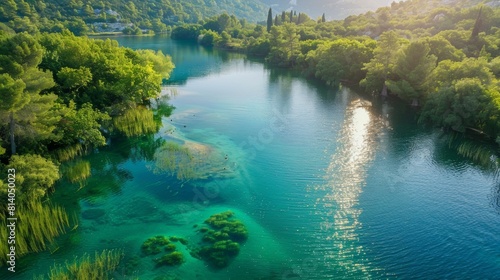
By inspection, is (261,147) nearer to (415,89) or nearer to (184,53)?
(415,89)

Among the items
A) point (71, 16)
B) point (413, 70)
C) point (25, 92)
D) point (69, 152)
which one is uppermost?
point (71, 16)

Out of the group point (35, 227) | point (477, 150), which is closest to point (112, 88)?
point (35, 227)

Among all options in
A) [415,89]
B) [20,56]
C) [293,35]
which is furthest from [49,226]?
[293,35]

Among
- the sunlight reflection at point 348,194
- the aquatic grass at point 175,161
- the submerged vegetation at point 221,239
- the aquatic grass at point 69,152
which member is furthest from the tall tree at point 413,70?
the aquatic grass at point 69,152

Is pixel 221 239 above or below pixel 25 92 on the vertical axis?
below

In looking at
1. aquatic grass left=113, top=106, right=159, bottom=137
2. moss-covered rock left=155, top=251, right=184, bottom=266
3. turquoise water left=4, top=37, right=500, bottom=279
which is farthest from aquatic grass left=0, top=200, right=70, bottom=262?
aquatic grass left=113, top=106, right=159, bottom=137

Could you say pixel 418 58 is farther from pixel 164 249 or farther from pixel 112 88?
pixel 164 249

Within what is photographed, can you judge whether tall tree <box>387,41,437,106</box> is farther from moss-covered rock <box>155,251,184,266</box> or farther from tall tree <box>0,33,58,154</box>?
tall tree <box>0,33,58,154</box>
